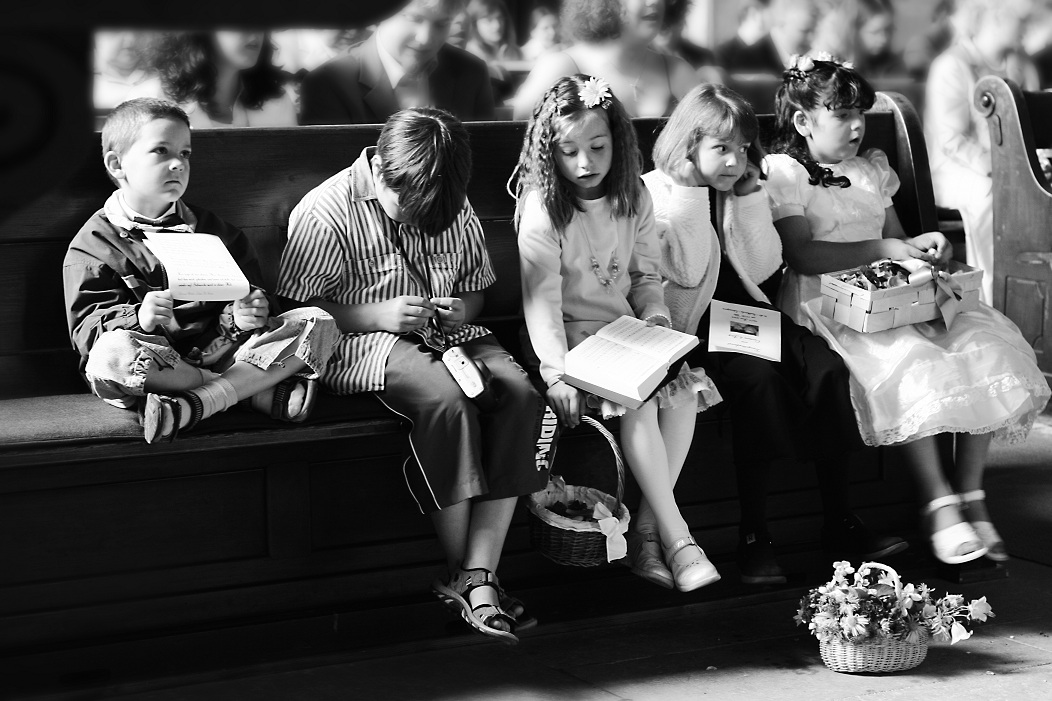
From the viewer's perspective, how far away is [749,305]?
286cm

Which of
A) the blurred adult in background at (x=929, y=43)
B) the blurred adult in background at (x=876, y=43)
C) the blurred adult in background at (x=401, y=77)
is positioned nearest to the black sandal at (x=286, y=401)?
the blurred adult in background at (x=401, y=77)

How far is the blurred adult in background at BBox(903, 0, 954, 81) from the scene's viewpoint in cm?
631

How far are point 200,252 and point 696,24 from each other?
3.89 metres

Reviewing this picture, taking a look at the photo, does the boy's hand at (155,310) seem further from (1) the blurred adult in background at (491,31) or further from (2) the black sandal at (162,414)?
(1) the blurred adult in background at (491,31)

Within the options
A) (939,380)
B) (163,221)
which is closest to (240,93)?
(163,221)

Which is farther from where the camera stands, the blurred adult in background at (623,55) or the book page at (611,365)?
the blurred adult in background at (623,55)

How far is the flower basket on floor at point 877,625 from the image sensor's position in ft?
7.40

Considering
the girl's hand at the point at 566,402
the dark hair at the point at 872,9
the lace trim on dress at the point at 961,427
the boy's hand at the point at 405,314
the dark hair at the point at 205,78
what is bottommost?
the lace trim on dress at the point at 961,427

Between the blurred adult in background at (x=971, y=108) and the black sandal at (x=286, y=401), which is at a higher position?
the blurred adult in background at (x=971, y=108)

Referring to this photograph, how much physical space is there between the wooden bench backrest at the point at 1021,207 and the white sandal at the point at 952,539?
5.92 ft

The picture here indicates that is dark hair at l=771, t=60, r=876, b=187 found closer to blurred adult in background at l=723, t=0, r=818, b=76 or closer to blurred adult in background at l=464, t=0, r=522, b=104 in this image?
blurred adult in background at l=464, t=0, r=522, b=104

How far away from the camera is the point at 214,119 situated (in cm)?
385

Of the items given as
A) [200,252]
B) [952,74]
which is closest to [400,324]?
[200,252]

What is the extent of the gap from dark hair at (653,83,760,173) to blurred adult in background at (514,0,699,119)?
1.65m
